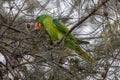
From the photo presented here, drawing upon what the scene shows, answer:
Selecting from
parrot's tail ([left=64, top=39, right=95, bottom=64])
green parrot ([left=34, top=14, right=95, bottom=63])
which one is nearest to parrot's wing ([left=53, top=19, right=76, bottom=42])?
green parrot ([left=34, top=14, right=95, bottom=63])

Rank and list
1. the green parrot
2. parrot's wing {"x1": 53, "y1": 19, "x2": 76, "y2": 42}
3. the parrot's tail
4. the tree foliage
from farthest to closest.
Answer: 1. parrot's wing {"x1": 53, "y1": 19, "x2": 76, "y2": 42}
2. the green parrot
3. the parrot's tail
4. the tree foliage

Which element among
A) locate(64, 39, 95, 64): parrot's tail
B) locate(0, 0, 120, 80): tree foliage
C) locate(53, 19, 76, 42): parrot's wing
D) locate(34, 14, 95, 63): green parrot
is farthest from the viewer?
locate(53, 19, 76, 42): parrot's wing

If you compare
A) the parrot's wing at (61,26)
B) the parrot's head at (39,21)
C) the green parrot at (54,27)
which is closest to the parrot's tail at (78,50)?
the green parrot at (54,27)

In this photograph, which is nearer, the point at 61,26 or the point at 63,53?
the point at 63,53

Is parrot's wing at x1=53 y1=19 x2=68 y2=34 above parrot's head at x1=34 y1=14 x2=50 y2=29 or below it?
below

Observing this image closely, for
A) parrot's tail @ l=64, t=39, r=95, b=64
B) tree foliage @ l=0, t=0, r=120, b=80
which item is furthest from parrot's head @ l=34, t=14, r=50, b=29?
parrot's tail @ l=64, t=39, r=95, b=64

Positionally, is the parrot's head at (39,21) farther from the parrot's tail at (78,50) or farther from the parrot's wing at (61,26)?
the parrot's tail at (78,50)

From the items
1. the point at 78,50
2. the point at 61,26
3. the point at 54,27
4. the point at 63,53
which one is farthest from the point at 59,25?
the point at 63,53

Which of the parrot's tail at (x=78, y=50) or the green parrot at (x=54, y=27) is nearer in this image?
the parrot's tail at (x=78, y=50)

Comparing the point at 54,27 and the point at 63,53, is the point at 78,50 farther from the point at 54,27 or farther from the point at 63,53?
the point at 54,27

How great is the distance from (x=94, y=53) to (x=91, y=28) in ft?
1.62

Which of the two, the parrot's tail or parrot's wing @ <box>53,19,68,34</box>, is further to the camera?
parrot's wing @ <box>53,19,68,34</box>

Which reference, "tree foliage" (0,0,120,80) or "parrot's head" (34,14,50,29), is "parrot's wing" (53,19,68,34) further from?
"tree foliage" (0,0,120,80)

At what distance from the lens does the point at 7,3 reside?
2.55 meters
